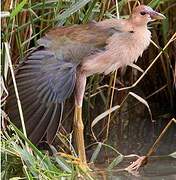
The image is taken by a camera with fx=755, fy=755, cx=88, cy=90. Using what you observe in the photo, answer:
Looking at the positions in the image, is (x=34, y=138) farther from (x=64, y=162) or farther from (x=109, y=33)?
(x=109, y=33)

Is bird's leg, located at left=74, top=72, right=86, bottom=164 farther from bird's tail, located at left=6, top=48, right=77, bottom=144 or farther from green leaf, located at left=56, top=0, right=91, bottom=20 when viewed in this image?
green leaf, located at left=56, top=0, right=91, bottom=20

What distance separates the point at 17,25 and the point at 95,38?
31cm

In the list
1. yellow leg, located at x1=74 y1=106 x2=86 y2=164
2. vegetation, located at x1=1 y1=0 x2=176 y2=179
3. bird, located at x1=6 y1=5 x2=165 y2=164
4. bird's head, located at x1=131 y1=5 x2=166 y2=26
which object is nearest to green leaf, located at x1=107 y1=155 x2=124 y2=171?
vegetation, located at x1=1 y1=0 x2=176 y2=179

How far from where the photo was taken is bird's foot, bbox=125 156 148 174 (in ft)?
7.70

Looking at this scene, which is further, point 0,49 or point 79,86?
point 79,86

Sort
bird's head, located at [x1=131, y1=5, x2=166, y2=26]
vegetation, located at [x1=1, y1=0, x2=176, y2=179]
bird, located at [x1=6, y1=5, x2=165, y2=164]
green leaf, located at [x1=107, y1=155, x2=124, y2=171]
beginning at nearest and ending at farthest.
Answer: vegetation, located at [x1=1, y1=0, x2=176, y2=179]
green leaf, located at [x1=107, y1=155, x2=124, y2=171]
bird, located at [x1=6, y1=5, x2=165, y2=164]
bird's head, located at [x1=131, y1=5, x2=166, y2=26]

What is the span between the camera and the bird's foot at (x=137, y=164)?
2.35 m

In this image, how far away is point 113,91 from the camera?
2.82 meters

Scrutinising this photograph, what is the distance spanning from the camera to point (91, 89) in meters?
2.83

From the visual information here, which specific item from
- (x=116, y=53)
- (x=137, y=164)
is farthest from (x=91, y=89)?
(x=137, y=164)

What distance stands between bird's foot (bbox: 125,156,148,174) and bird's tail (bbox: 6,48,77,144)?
27 centimetres

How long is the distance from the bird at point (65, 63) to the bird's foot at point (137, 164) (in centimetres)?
15

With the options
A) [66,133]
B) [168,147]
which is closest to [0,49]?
[66,133]

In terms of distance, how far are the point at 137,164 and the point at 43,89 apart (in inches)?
14.9
